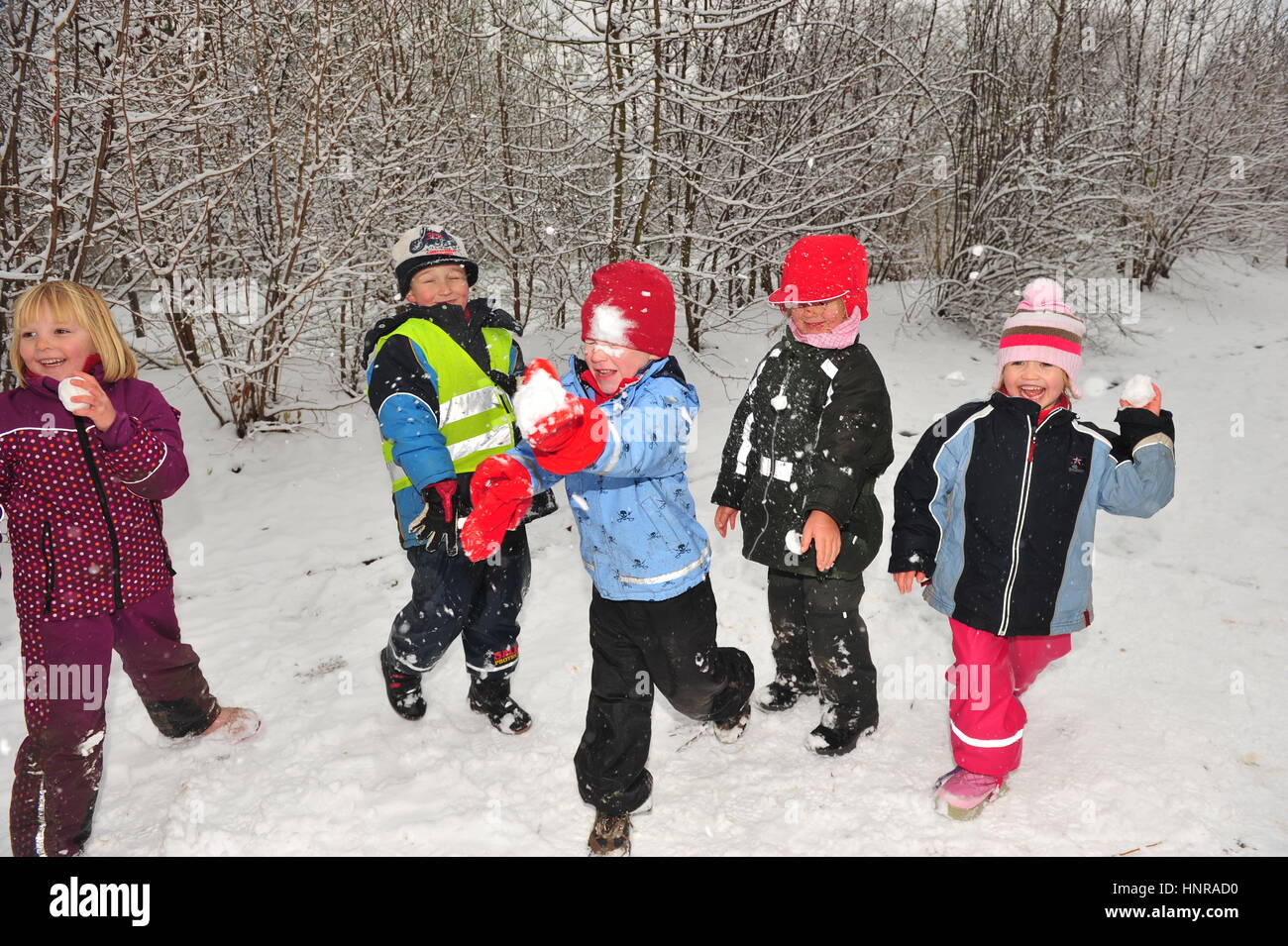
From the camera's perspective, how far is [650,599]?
229cm

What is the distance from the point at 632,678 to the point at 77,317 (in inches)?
78.3

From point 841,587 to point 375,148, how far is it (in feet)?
20.6

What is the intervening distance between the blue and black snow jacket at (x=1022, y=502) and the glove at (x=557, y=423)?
123cm

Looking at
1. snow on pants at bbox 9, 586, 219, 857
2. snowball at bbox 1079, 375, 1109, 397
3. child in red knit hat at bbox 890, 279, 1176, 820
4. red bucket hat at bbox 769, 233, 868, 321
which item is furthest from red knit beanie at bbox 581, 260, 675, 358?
snowball at bbox 1079, 375, 1109, 397

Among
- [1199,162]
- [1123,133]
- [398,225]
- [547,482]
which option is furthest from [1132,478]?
[1199,162]

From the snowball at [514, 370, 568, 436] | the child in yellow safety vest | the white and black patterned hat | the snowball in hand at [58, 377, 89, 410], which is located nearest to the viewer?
the snowball at [514, 370, 568, 436]

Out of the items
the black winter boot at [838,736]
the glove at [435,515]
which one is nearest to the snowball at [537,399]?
the glove at [435,515]

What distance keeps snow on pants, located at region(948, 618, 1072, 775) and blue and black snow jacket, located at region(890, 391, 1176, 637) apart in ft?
0.28

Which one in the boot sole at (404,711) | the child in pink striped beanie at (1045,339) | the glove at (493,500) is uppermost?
the child in pink striped beanie at (1045,339)

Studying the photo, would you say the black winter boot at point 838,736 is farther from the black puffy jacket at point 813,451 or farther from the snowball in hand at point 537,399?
the snowball in hand at point 537,399

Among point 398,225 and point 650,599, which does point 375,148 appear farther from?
point 650,599

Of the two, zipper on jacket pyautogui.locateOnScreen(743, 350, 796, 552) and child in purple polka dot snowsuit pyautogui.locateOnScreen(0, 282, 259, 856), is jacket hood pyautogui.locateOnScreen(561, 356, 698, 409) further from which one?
child in purple polka dot snowsuit pyautogui.locateOnScreen(0, 282, 259, 856)

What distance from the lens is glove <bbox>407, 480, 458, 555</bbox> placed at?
242cm

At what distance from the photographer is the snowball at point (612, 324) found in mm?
2105
